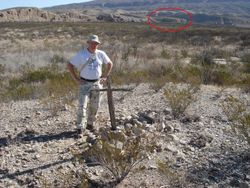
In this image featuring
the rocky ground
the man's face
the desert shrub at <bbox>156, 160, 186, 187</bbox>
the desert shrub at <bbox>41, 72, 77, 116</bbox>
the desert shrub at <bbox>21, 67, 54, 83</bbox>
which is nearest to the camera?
the desert shrub at <bbox>156, 160, 186, 187</bbox>

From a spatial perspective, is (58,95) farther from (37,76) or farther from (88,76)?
(37,76)

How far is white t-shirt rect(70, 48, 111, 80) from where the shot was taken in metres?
6.53

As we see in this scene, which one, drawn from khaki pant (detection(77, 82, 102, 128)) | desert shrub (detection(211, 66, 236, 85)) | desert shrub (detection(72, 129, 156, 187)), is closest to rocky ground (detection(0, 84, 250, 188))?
desert shrub (detection(72, 129, 156, 187))

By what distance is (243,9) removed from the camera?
178 m

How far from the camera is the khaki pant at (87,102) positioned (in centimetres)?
670

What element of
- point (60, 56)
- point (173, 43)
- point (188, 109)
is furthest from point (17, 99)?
point (173, 43)

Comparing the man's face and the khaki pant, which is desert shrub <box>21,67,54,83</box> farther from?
the man's face

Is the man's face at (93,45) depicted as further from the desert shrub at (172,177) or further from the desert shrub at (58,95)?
the desert shrub at (172,177)

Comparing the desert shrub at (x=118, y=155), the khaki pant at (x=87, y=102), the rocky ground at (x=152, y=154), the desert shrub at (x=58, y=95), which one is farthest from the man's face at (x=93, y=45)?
the desert shrub at (x=58, y=95)

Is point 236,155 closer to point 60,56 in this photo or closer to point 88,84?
point 88,84

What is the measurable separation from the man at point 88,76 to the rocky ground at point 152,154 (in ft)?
0.92

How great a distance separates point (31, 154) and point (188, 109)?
3458 millimetres

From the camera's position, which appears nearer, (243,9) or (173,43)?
(173,43)

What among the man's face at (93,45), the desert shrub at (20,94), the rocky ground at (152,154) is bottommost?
the desert shrub at (20,94)
